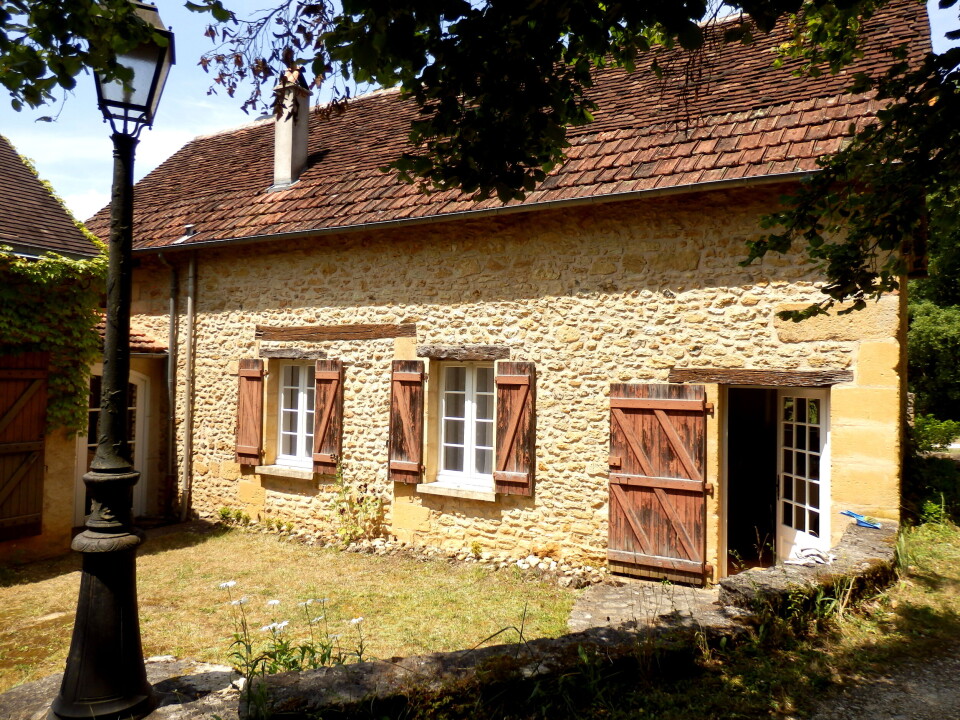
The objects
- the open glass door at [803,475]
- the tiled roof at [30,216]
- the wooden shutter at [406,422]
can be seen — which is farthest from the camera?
the wooden shutter at [406,422]

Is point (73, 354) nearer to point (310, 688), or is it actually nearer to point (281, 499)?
point (281, 499)

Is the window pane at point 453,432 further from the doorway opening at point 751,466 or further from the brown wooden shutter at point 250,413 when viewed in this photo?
the doorway opening at point 751,466

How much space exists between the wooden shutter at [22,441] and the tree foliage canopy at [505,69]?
16.5ft

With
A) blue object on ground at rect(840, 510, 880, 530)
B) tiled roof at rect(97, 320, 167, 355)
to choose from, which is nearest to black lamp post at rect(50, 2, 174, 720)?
blue object on ground at rect(840, 510, 880, 530)

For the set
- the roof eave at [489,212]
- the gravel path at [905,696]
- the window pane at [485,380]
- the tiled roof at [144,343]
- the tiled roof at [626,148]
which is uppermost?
the tiled roof at [626,148]

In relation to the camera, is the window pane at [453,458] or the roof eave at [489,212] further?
the window pane at [453,458]

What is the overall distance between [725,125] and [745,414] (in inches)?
139

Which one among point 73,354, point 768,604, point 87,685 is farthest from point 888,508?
point 73,354

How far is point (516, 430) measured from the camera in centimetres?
675

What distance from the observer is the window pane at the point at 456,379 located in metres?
7.50

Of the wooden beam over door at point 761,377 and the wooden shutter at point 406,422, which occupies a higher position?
the wooden beam over door at point 761,377

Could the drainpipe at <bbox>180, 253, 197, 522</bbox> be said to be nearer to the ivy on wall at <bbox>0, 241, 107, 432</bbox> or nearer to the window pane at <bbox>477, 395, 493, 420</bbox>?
the ivy on wall at <bbox>0, 241, 107, 432</bbox>

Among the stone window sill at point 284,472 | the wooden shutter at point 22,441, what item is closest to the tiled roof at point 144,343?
the wooden shutter at point 22,441

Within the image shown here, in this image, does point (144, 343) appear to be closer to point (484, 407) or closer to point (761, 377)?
point (484, 407)
